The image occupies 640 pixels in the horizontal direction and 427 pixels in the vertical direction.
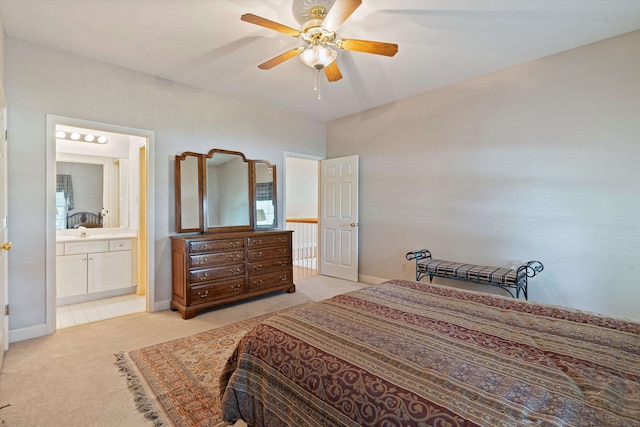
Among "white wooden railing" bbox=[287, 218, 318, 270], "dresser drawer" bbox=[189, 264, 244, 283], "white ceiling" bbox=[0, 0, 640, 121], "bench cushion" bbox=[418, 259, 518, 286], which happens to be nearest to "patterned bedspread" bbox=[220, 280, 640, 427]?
"bench cushion" bbox=[418, 259, 518, 286]

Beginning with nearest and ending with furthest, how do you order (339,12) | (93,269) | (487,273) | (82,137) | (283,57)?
1. (339,12)
2. (283,57)
3. (487,273)
4. (93,269)
5. (82,137)

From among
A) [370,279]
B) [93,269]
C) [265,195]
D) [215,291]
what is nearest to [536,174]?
[370,279]

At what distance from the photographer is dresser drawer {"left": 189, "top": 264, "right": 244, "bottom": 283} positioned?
328 centimetres

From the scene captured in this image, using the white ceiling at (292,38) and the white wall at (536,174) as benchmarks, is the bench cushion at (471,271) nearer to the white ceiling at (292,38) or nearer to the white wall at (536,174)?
the white wall at (536,174)

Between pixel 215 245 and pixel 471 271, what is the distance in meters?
2.83

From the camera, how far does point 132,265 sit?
4188 millimetres

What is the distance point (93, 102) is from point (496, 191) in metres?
4.38

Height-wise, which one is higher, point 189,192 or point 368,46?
point 368,46

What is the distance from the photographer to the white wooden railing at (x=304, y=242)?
6.35m

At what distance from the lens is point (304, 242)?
21.2 feet

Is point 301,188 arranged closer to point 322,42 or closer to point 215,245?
point 215,245

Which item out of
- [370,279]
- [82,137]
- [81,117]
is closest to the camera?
[81,117]

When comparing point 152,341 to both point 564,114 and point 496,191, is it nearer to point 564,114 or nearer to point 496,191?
point 496,191

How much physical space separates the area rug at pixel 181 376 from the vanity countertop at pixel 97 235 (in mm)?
2112
